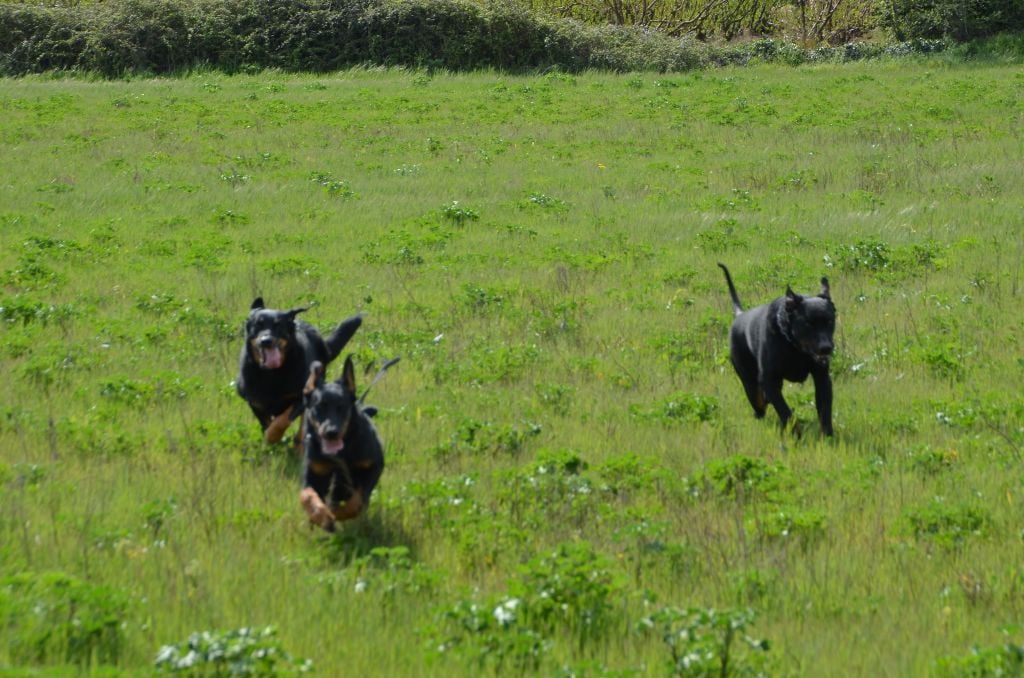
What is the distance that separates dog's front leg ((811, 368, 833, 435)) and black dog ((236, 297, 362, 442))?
3.45m

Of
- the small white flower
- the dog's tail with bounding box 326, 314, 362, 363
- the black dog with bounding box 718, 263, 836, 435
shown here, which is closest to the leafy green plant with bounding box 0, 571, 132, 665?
the small white flower

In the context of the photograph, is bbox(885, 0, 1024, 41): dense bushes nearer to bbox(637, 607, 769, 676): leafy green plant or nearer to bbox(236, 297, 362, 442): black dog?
bbox(236, 297, 362, 442): black dog

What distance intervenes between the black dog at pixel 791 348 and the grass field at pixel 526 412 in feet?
0.90

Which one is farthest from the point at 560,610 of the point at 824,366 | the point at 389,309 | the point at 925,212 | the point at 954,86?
the point at 954,86

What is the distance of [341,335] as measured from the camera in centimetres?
821

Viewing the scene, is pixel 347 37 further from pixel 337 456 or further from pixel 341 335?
pixel 337 456

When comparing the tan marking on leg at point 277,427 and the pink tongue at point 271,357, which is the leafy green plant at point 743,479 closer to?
the tan marking on leg at point 277,427

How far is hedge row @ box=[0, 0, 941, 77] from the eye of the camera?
35531mm

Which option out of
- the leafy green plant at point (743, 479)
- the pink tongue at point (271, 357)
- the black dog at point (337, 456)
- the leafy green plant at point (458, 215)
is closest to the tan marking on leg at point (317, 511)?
the black dog at point (337, 456)

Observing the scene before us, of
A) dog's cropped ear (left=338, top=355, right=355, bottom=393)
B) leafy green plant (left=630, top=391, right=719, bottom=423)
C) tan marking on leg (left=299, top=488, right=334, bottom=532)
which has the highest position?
dog's cropped ear (left=338, top=355, right=355, bottom=393)

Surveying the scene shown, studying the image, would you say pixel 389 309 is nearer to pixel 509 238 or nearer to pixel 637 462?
pixel 509 238

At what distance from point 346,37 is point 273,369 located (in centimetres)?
3091

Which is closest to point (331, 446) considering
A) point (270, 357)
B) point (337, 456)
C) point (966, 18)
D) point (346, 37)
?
point (337, 456)

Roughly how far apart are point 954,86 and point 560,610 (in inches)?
1064
